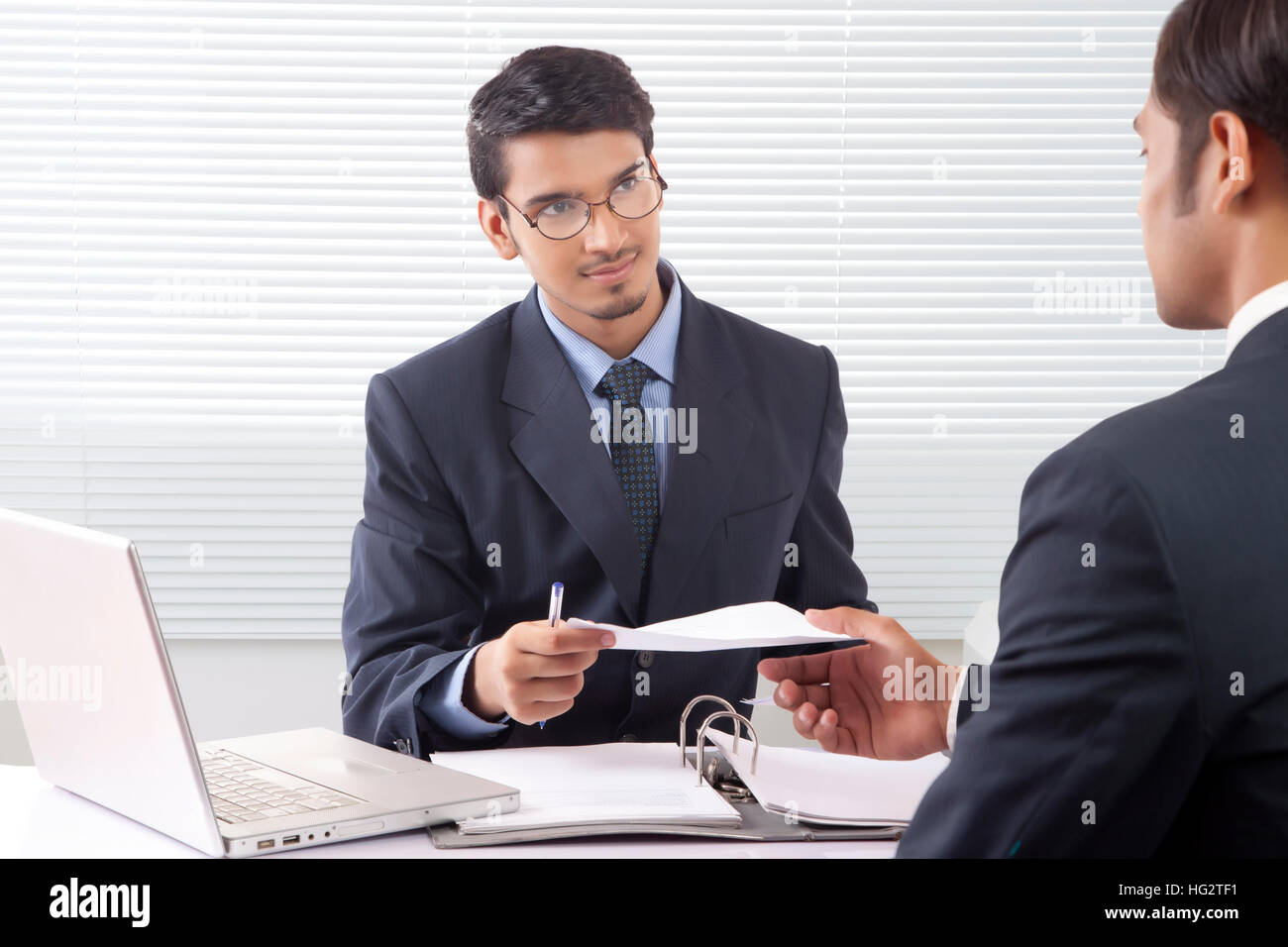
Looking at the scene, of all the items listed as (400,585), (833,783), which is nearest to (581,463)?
(400,585)

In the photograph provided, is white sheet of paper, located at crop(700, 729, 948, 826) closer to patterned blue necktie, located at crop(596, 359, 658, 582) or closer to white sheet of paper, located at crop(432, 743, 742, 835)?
white sheet of paper, located at crop(432, 743, 742, 835)

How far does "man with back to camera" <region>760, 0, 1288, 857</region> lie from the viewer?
743mm

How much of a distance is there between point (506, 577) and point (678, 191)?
57.0 inches

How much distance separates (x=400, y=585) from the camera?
5.48 feet

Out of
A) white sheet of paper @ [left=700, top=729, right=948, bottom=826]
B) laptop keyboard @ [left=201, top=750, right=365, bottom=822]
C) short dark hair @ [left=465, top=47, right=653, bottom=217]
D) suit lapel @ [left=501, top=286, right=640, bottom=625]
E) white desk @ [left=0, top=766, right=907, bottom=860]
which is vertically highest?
short dark hair @ [left=465, top=47, right=653, bottom=217]

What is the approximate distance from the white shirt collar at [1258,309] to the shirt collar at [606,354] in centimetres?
101

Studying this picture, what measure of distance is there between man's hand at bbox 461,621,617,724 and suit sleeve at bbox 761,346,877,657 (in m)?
0.55

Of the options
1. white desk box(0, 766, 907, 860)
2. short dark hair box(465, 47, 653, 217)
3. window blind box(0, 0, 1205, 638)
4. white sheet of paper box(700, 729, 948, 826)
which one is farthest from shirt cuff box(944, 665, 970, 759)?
window blind box(0, 0, 1205, 638)

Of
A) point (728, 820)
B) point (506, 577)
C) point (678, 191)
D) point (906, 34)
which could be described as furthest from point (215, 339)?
point (728, 820)

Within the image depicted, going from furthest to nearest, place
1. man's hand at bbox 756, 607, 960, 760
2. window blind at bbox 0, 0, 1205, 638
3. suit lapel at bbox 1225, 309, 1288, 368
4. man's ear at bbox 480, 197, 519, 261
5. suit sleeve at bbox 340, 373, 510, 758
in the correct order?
window blind at bbox 0, 0, 1205, 638, man's ear at bbox 480, 197, 519, 261, suit sleeve at bbox 340, 373, 510, 758, man's hand at bbox 756, 607, 960, 760, suit lapel at bbox 1225, 309, 1288, 368

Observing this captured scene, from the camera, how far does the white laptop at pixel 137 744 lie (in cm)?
99

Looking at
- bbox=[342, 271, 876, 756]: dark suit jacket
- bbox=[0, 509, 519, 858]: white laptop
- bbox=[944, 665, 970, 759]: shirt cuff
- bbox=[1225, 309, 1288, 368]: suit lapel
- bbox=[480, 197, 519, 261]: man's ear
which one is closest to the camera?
bbox=[1225, 309, 1288, 368]: suit lapel

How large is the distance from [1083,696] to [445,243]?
7.67 feet

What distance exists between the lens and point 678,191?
113 inches
